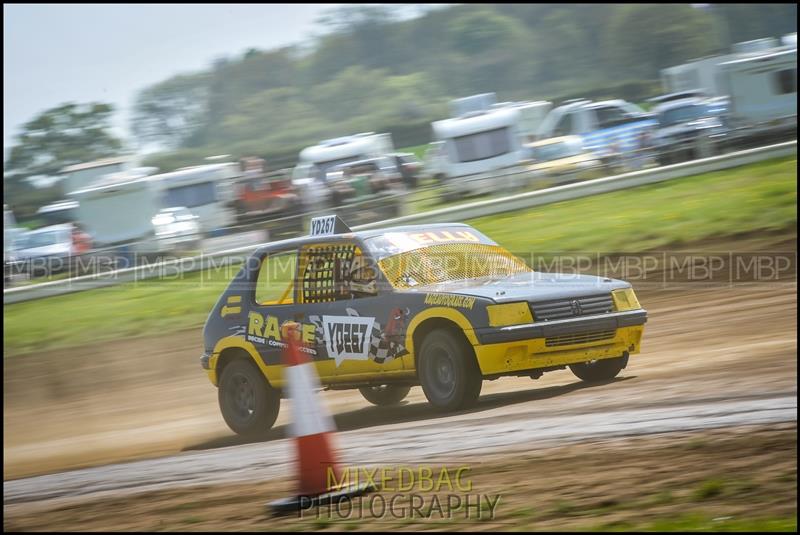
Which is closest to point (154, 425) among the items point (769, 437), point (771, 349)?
point (771, 349)

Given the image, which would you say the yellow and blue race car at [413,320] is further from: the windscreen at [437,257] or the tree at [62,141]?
the tree at [62,141]

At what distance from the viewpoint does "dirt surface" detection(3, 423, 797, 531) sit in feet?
14.5

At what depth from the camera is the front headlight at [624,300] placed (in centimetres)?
795

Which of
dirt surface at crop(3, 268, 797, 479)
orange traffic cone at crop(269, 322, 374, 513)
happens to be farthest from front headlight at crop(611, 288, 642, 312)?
orange traffic cone at crop(269, 322, 374, 513)

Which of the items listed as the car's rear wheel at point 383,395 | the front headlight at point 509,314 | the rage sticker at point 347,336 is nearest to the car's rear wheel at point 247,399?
the rage sticker at point 347,336

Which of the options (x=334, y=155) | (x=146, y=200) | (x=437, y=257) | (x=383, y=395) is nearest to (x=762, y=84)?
(x=334, y=155)

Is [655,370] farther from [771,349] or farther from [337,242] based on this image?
[337,242]

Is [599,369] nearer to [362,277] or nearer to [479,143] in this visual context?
[362,277]

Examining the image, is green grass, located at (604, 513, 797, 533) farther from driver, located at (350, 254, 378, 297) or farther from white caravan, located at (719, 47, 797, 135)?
white caravan, located at (719, 47, 797, 135)

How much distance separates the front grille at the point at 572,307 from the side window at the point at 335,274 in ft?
4.36

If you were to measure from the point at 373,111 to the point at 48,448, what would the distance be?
42782mm

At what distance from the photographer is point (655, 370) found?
8539mm

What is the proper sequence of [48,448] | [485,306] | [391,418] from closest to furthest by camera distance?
[485,306] → [391,418] → [48,448]

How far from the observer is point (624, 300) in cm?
802
